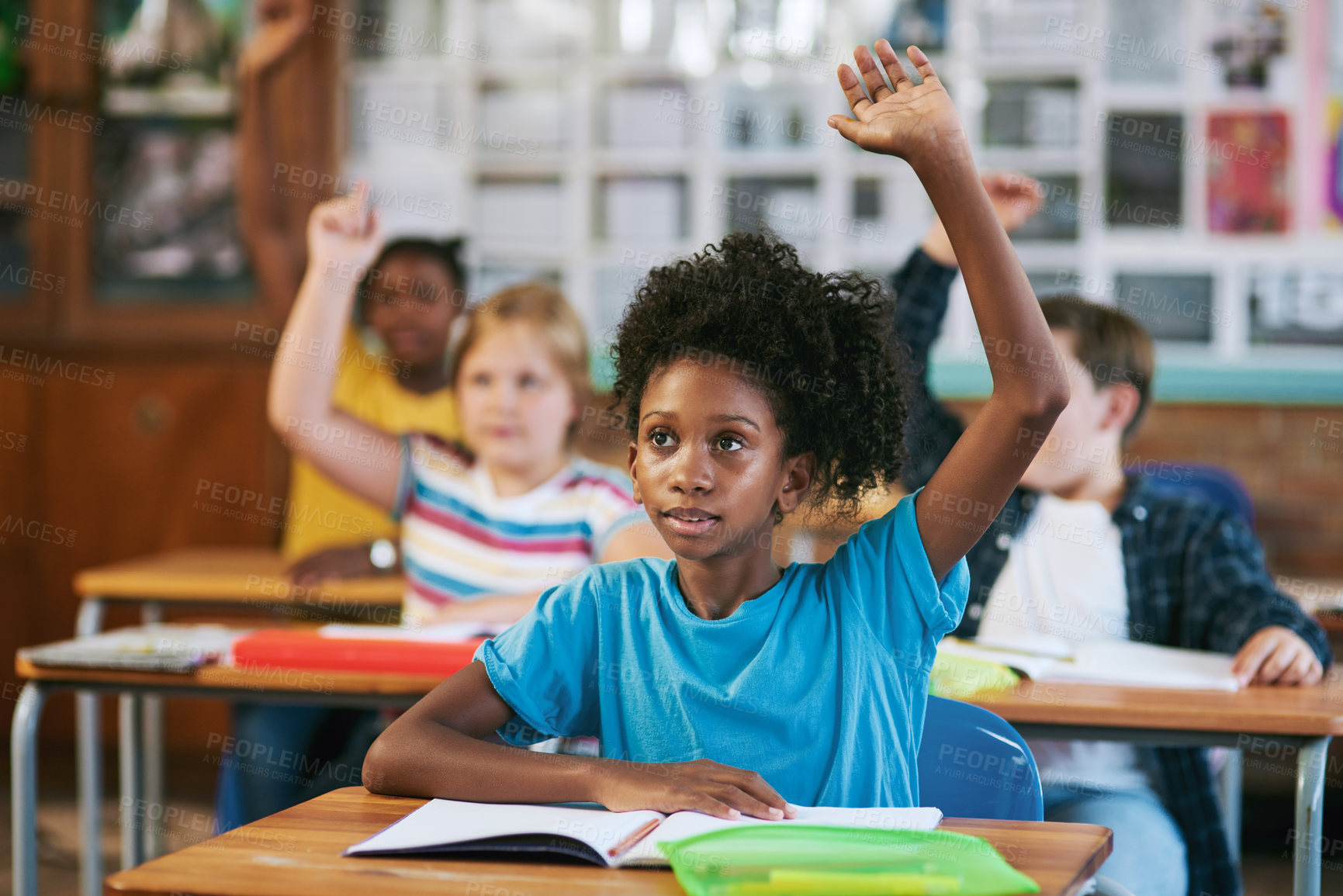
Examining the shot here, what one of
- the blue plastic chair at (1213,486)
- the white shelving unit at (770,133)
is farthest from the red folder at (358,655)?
the white shelving unit at (770,133)

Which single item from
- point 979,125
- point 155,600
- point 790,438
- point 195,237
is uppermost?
point 979,125

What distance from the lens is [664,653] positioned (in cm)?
Result: 125

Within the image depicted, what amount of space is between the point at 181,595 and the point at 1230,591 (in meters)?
1.98

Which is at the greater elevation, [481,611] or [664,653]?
[664,653]

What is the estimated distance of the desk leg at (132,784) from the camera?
2.53m

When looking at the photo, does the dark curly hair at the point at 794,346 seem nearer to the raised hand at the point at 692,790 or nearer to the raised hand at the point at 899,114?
the raised hand at the point at 899,114

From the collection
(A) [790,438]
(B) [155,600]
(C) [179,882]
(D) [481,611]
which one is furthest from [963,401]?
(C) [179,882]

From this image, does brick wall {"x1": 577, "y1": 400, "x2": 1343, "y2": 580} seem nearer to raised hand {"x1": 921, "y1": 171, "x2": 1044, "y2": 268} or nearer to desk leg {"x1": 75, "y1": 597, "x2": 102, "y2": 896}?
desk leg {"x1": 75, "y1": 597, "x2": 102, "y2": 896}

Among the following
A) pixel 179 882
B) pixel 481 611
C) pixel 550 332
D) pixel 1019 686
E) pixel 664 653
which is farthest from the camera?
pixel 550 332

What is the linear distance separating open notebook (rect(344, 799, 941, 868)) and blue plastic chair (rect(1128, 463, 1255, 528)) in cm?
204

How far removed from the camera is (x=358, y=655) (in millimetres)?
1821

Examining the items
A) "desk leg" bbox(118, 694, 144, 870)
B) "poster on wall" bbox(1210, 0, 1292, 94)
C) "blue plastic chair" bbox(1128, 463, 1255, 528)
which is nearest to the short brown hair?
"blue plastic chair" bbox(1128, 463, 1255, 528)

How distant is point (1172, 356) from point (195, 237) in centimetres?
284

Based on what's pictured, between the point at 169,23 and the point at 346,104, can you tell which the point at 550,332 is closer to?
the point at 346,104
